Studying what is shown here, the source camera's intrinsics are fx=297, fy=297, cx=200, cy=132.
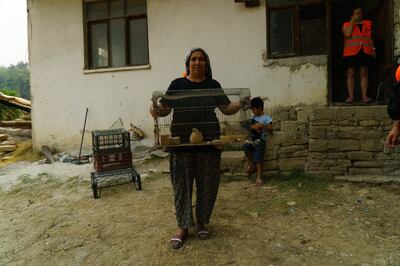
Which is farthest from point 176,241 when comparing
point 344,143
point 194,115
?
point 344,143

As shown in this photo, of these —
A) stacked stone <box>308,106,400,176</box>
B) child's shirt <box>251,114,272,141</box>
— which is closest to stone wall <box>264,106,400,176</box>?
stacked stone <box>308,106,400,176</box>

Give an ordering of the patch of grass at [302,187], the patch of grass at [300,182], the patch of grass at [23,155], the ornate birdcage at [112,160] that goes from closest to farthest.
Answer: the patch of grass at [302,187]
the patch of grass at [300,182]
the ornate birdcage at [112,160]
the patch of grass at [23,155]

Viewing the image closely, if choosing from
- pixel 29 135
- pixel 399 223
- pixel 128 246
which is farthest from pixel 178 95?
pixel 29 135

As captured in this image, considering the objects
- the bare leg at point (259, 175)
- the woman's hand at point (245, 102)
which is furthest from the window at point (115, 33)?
the woman's hand at point (245, 102)

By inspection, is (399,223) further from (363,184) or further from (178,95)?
(178,95)

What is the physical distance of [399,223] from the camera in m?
3.11

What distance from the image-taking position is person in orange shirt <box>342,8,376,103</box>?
509 cm

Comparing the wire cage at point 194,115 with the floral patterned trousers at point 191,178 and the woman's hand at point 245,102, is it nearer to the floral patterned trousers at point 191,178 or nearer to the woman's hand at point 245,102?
the woman's hand at point 245,102

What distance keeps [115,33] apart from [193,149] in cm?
531

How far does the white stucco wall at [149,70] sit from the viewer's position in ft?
19.1

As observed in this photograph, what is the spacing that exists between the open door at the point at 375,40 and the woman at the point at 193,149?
3.52m

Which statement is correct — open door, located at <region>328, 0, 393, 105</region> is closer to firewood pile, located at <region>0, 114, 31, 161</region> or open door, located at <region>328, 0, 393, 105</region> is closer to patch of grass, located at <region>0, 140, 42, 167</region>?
patch of grass, located at <region>0, 140, 42, 167</region>

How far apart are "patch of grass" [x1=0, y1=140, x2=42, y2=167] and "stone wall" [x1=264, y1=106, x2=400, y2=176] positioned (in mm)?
5837

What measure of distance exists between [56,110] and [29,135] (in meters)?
2.10
